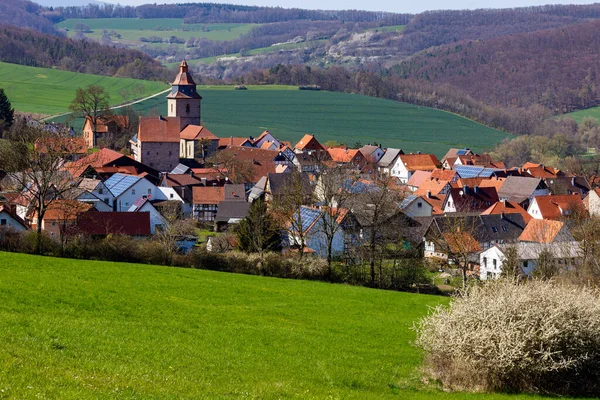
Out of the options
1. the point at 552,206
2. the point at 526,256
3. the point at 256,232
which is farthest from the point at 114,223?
the point at 552,206

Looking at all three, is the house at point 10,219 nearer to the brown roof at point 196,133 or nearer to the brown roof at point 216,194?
the brown roof at point 216,194

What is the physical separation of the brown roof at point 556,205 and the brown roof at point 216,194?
65.7ft

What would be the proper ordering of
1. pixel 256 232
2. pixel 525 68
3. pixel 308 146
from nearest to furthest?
1. pixel 256 232
2. pixel 308 146
3. pixel 525 68

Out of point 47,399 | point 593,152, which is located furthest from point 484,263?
point 593,152

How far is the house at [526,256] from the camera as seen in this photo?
114ft

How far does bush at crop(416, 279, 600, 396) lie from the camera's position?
1355 cm

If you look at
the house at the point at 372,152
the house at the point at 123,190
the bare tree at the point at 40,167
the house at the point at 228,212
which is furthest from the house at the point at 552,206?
the house at the point at 372,152

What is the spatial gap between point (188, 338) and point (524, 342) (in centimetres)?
618

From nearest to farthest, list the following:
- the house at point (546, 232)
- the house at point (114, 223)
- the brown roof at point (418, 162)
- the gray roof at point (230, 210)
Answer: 1. the house at point (114, 223)
2. the house at point (546, 232)
3. the gray roof at point (230, 210)
4. the brown roof at point (418, 162)

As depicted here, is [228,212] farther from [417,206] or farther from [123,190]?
[417,206]

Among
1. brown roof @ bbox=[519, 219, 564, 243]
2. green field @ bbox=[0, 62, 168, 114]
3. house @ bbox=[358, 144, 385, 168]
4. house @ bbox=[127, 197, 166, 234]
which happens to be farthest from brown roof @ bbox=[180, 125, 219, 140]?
brown roof @ bbox=[519, 219, 564, 243]

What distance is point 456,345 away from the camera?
14.0m

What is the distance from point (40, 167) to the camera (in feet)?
105

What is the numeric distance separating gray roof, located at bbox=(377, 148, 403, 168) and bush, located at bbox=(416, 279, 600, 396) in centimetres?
7009
